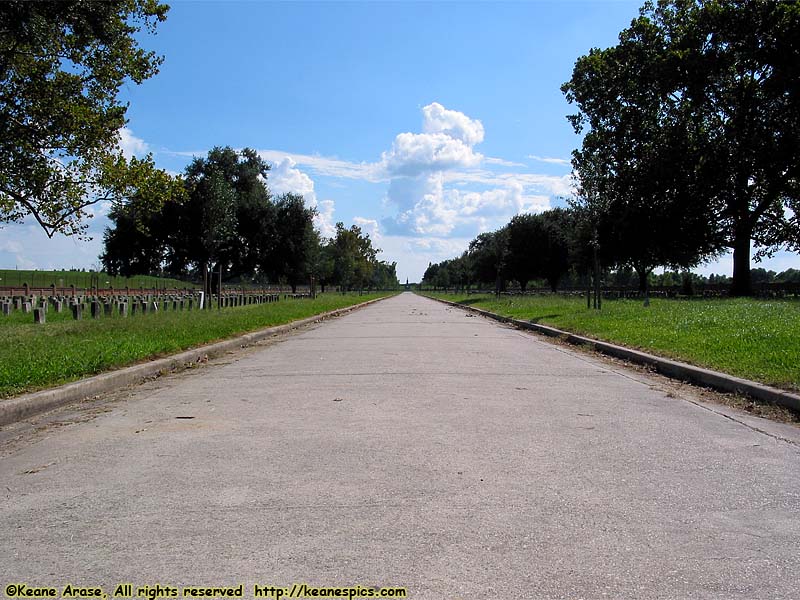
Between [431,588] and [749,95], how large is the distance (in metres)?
40.0

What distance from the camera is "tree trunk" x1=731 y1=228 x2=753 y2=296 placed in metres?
41.1

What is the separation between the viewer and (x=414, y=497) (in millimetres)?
4359

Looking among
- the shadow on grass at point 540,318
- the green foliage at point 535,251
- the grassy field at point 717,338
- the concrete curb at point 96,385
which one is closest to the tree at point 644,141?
the shadow on grass at point 540,318

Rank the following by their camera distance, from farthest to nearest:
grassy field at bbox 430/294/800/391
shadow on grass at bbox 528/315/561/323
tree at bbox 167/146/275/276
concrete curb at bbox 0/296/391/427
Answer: tree at bbox 167/146/275/276 < shadow on grass at bbox 528/315/561/323 < grassy field at bbox 430/294/800/391 < concrete curb at bbox 0/296/391/427

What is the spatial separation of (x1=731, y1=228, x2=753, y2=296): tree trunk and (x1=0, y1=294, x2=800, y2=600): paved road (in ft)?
123

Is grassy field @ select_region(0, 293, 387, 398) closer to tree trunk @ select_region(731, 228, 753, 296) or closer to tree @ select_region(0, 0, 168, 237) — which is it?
tree @ select_region(0, 0, 168, 237)

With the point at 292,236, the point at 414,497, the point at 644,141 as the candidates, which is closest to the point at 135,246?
the point at 292,236

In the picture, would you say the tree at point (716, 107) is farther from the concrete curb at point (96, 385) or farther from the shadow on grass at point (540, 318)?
the concrete curb at point (96, 385)

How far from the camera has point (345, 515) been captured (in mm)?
4031

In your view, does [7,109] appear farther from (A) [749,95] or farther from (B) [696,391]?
(A) [749,95]

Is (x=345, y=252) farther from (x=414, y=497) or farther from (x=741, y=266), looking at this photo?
(x=414, y=497)

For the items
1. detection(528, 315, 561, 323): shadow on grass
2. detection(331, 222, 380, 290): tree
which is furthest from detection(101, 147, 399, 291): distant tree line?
detection(528, 315, 561, 323): shadow on grass

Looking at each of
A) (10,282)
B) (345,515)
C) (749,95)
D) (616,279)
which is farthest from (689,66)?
(616,279)

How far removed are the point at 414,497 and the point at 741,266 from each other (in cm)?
4251
